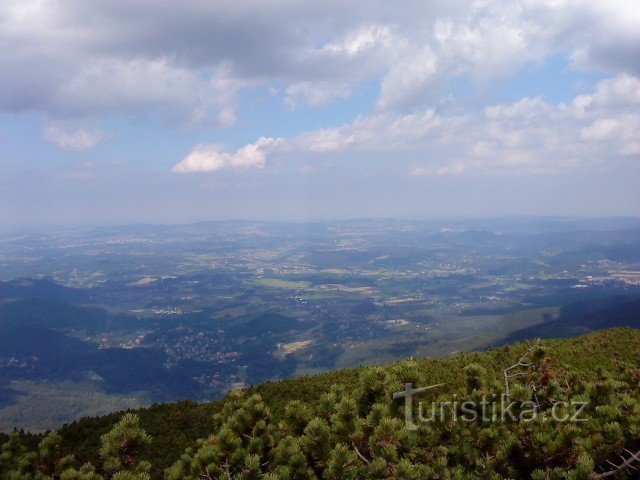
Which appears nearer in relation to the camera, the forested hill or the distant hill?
the forested hill

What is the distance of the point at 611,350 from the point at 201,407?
969 inches

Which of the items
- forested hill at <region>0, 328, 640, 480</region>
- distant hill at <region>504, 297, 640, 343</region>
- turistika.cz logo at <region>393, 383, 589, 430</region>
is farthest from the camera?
distant hill at <region>504, 297, 640, 343</region>

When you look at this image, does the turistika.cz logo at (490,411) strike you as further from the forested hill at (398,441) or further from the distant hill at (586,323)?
the distant hill at (586,323)

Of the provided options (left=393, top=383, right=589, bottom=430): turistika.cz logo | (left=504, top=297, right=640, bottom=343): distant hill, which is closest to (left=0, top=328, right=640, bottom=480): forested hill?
(left=393, top=383, right=589, bottom=430): turistika.cz logo

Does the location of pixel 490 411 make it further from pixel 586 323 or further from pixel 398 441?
pixel 586 323

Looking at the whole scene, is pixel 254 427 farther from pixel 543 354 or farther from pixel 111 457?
pixel 543 354

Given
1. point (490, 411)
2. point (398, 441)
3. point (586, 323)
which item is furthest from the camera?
point (586, 323)

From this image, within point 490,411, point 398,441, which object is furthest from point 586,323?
point 398,441

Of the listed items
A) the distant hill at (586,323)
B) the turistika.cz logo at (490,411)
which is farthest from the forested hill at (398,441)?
the distant hill at (586,323)

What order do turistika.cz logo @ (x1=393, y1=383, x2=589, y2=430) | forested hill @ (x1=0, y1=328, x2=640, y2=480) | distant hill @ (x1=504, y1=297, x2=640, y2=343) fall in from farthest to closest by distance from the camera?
1. distant hill @ (x1=504, y1=297, x2=640, y2=343)
2. turistika.cz logo @ (x1=393, y1=383, x2=589, y2=430)
3. forested hill @ (x1=0, y1=328, x2=640, y2=480)

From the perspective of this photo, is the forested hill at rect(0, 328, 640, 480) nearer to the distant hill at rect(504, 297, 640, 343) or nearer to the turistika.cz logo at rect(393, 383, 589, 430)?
the turistika.cz logo at rect(393, 383, 589, 430)

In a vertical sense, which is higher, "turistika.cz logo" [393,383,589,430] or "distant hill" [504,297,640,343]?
"turistika.cz logo" [393,383,589,430]

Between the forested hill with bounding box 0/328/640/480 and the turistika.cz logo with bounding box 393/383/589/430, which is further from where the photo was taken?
the turistika.cz logo with bounding box 393/383/589/430

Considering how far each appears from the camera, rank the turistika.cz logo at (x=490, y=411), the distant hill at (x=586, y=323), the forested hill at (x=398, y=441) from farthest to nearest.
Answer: the distant hill at (x=586, y=323) → the turistika.cz logo at (x=490, y=411) → the forested hill at (x=398, y=441)
